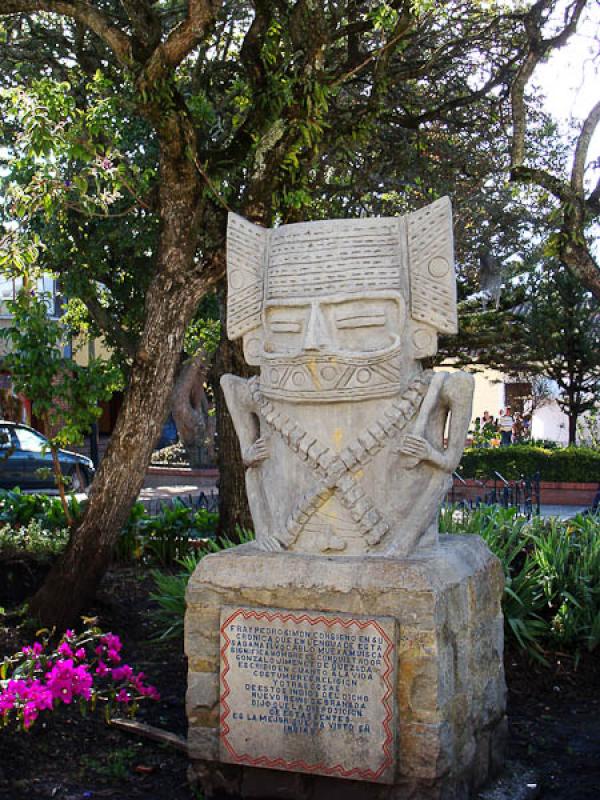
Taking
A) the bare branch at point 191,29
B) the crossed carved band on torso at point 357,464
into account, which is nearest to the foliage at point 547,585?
the crossed carved band on torso at point 357,464

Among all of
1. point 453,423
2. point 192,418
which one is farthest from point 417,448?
point 192,418

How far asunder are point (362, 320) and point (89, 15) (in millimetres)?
4264

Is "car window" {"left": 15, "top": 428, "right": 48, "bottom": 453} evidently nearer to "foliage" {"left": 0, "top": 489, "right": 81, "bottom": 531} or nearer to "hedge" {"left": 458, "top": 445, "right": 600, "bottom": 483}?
"foliage" {"left": 0, "top": 489, "right": 81, "bottom": 531}

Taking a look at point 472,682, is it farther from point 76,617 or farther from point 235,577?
point 76,617

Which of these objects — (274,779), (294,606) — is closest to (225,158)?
(294,606)

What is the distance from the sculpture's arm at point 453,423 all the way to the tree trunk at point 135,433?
3.13 metres

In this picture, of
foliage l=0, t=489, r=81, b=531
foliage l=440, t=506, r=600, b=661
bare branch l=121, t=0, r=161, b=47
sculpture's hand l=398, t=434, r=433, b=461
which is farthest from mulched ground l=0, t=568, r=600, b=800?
bare branch l=121, t=0, r=161, b=47

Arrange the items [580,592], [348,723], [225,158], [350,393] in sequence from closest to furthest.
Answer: [348,723], [350,393], [580,592], [225,158]

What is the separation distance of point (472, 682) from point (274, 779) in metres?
0.99

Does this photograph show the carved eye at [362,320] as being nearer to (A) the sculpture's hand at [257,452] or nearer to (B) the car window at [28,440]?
(A) the sculpture's hand at [257,452]

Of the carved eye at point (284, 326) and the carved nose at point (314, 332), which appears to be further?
the carved eye at point (284, 326)

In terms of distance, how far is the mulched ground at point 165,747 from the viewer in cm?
468

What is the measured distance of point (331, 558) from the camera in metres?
4.51

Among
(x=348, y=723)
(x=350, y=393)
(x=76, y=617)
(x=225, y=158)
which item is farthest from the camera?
(x=225, y=158)
